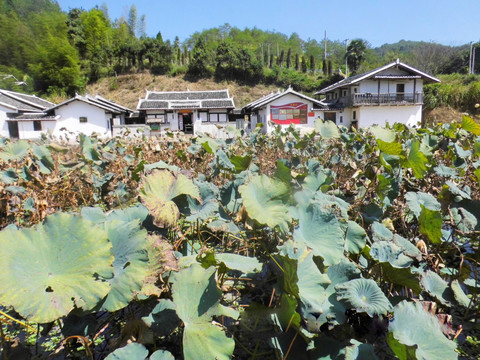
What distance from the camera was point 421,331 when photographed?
0.74 metres

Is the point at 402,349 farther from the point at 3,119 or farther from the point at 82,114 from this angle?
the point at 3,119

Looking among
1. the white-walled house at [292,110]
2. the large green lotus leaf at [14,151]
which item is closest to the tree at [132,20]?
the white-walled house at [292,110]

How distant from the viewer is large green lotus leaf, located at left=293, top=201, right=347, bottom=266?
889 millimetres

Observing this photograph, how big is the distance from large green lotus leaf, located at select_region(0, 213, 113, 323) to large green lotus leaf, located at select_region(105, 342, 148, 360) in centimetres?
13

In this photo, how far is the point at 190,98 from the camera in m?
28.6

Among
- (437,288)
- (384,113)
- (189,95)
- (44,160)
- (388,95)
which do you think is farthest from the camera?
(189,95)

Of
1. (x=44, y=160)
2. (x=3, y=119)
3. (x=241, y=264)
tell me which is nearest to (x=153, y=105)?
(x=3, y=119)

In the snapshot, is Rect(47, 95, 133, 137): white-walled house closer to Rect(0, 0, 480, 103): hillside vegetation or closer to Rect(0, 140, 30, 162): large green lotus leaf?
Rect(0, 0, 480, 103): hillside vegetation

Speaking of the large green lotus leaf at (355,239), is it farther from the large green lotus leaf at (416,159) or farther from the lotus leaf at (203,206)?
the large green lotus leaf at (416,159)

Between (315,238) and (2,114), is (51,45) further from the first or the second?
(315,238)

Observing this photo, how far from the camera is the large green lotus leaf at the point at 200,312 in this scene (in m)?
0.68

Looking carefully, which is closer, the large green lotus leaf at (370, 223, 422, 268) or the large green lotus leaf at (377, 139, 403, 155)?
the large green lotus leaf at (370, 223, 422, 268)

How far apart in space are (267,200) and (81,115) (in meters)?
24.8

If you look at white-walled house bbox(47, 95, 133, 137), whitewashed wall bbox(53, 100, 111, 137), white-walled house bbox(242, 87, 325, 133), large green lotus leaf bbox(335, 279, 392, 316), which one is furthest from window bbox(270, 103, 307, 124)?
large green lotus leaf bbox(335, 279, 392, 316)
